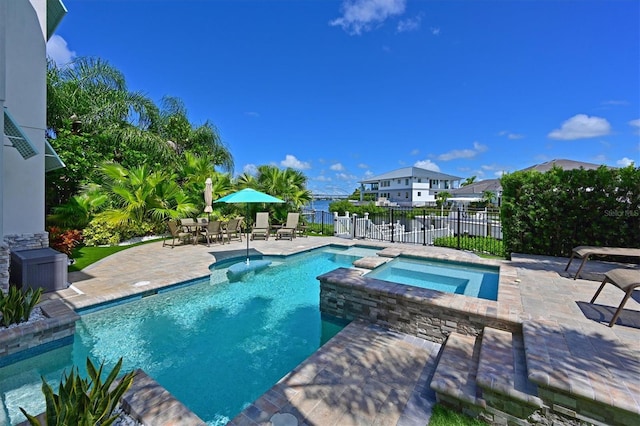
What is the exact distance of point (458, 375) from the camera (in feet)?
10.3

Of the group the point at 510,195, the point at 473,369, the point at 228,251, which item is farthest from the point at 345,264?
the point at 473,369

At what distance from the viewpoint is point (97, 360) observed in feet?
13.3

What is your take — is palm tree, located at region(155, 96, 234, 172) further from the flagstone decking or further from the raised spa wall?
the flagstone decking

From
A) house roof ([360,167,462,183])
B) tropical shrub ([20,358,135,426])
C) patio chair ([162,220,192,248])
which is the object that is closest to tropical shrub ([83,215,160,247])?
patio chair ([162,220,192,248])

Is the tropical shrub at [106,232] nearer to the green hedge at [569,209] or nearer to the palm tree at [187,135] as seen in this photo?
the palm tree at [187,135]

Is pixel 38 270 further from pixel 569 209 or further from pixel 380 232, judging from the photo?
pixel 569 209

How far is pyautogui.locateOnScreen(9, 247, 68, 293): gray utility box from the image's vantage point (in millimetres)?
5461

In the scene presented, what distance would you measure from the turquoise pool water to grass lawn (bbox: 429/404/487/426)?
6.79 ft

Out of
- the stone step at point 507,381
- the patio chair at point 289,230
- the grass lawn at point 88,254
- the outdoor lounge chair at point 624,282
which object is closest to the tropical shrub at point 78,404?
the stone step at point 507,381

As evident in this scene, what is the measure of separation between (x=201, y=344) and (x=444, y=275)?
667 centimetres

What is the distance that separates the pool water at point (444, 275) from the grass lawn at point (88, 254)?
844cm

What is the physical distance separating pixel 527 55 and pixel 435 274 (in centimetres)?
Result: 1151

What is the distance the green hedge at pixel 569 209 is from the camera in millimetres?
7195

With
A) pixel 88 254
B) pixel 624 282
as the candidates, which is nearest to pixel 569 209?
pixel 624 282
